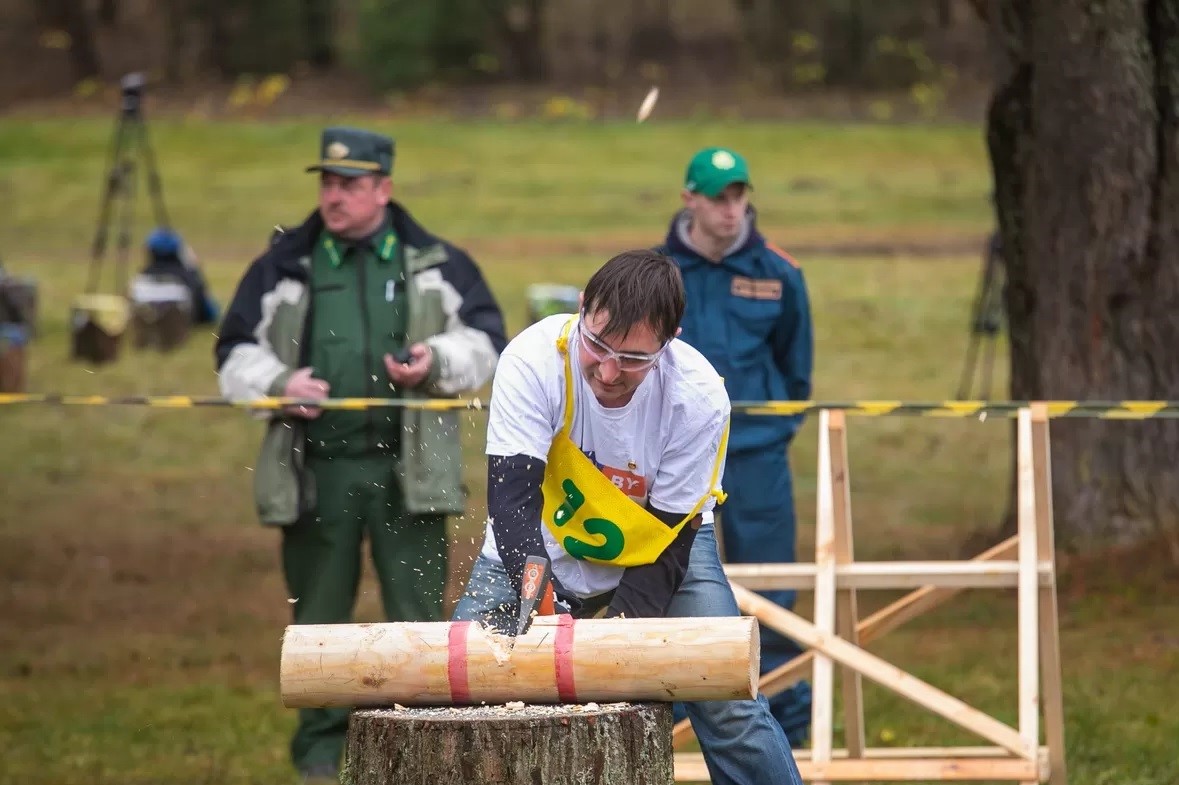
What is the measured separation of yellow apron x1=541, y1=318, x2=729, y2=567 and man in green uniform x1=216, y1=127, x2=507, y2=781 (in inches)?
81.9

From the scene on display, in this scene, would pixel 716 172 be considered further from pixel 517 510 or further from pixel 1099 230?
pixel 1099 230

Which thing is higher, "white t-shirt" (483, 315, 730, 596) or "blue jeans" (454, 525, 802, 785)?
"white t-shirt" (483, 315, 730, 596)

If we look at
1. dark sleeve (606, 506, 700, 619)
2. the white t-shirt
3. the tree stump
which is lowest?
the tree stump

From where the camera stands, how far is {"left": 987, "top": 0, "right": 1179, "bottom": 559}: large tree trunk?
8867mm

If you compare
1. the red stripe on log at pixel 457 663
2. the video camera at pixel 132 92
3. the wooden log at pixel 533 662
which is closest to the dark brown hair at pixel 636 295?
the wooden log at pixel 533 662

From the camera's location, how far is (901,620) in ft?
21.2

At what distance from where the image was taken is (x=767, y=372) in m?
7.22

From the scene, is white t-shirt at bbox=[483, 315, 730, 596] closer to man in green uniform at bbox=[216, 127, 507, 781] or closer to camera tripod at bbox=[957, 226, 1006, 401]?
man in green uniform at bbox=[216, 127, 507, 781]

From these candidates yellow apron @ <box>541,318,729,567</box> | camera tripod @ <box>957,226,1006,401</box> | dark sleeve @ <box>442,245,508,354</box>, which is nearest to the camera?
yellow apron @ <box>541,318,729,567</box>

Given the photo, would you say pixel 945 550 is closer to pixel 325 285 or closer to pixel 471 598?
pixel 325 285

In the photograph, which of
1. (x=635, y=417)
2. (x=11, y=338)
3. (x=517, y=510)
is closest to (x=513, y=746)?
(x=517, y=510)

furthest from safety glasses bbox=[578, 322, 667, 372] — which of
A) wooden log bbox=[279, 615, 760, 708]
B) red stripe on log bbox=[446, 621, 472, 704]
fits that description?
red stripe on log bbox=[446, 621, 472, 704]

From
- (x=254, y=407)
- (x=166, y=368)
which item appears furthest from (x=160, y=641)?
(x=166, y=368)

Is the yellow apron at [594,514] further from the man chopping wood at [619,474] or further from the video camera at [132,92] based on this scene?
the video camera at [132,92]
